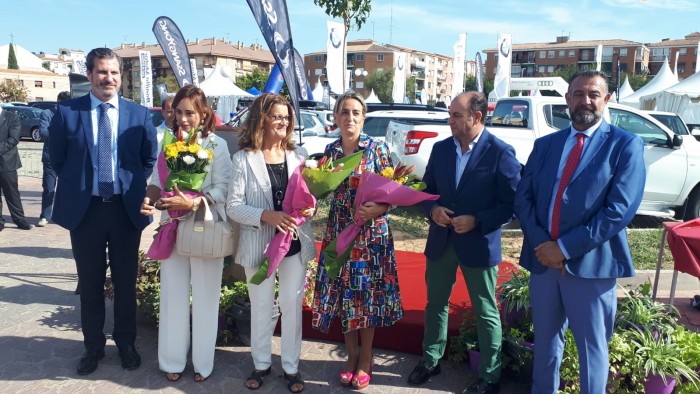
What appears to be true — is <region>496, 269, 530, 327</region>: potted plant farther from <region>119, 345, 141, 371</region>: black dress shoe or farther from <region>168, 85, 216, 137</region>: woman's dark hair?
<region>119, 345, 141, 371</region>: black dress shoe

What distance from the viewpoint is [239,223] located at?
350 centimetres

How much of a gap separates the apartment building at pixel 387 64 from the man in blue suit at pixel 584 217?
280 feet

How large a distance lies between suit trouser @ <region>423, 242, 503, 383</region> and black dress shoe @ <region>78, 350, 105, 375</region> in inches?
89.3

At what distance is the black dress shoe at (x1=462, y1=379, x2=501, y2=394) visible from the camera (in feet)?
11.1

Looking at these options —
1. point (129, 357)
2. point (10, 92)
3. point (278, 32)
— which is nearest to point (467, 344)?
point (129, 357)

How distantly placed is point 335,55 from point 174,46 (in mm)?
7953

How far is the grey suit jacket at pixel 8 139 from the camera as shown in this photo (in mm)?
7492

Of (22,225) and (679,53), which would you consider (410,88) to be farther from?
(22,225)

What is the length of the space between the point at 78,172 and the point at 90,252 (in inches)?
21.3

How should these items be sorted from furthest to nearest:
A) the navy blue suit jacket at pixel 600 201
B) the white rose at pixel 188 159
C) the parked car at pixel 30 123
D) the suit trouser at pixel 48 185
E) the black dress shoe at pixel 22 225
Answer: the parked car at pixel 30 123, the black dress shoe at pixel 22 225, the suit trouser at pixel 48 185, the white rose at pixel 188 159, the navy blue suit jacket at pixel 600 201

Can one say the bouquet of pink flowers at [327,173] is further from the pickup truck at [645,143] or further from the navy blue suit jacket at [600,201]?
the pickup truck at [645,143]

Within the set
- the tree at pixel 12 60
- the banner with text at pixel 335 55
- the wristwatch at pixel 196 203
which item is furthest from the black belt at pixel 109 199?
the tree at pixel 12 60

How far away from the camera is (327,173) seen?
3.06 meters

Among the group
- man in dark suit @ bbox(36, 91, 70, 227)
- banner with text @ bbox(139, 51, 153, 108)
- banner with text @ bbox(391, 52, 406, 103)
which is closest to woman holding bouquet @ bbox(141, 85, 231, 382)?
man in dark suit @ bbox(36, 91, 70, 227)
